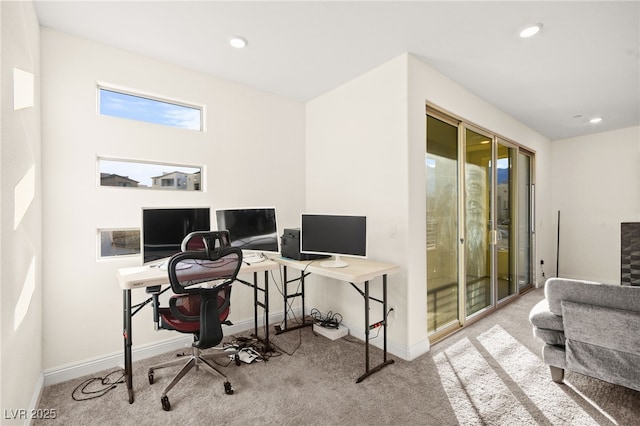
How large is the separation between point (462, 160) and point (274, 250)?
2.33 meters

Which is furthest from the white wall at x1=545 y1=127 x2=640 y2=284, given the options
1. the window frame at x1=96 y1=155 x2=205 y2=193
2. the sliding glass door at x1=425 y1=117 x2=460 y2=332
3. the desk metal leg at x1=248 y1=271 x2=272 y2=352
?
the window frame at x1=96 y1=155 x2=205 y2=193

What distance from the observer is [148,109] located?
111 inches

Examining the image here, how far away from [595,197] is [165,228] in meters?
6.89

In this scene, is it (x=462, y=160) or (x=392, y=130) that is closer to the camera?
(x=392, y=130)

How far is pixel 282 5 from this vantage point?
206cm

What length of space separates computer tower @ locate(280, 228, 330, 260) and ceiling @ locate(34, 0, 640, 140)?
5.51 feet

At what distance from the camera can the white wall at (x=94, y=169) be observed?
230 centimetres

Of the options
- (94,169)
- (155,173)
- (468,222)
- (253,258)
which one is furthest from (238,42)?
(468,222)

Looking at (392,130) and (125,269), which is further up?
(392,130)

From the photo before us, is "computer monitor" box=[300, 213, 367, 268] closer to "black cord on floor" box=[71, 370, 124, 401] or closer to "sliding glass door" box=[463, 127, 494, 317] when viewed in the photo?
"sliding glass door" box=[463, 127, 494, 317]

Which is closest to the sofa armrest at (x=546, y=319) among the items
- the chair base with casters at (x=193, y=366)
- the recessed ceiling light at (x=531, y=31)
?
the recessed ceiling light at (x=531, y=31)

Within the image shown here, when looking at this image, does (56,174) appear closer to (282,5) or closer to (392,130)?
(282,5)

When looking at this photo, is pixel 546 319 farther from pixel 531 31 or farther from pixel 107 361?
pixel 107 361

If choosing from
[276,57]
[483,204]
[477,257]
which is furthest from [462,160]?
[276,57]
